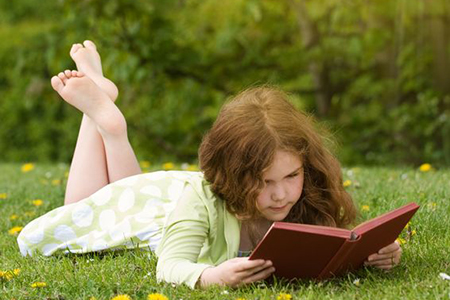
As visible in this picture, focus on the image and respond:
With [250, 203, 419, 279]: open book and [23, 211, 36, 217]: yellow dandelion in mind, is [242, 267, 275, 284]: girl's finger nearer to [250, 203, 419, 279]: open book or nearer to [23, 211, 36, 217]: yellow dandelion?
[250, 203, 419, 279]: open book

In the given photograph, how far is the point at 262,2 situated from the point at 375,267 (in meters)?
5.53

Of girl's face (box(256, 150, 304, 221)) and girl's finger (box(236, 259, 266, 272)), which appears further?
girl's face (box(256, 150, 304, 221))

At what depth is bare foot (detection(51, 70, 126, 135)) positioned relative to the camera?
3258 millimetres

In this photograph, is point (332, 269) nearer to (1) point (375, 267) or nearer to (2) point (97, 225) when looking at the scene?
(1) point (375, 267)

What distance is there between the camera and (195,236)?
2.32m

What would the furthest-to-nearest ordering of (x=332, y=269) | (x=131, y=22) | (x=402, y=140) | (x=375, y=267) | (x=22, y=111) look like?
(x=22, y=111) → (x=402, y=140) → (x=131, y=22) → (x=375, y=267) → (x=332, y=269)

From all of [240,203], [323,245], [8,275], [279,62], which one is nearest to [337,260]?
[323,245]

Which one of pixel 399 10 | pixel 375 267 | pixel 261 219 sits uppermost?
pixel 399 10

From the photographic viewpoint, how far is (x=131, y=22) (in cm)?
676

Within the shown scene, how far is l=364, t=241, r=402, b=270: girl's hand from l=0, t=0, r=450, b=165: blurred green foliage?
4468mm

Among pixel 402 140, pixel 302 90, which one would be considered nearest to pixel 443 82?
pixel 402 140

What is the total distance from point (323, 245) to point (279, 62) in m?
5.96

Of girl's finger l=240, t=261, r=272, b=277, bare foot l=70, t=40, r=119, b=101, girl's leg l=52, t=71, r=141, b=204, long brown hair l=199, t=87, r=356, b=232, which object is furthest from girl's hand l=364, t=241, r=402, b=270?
bare foot l=70, t=40, r=119, b=101

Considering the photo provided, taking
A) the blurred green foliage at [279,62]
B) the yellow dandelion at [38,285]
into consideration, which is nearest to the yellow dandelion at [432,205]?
the yellow dandelion at [38,285]
